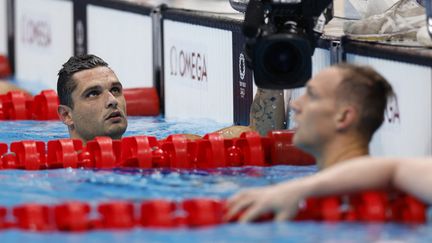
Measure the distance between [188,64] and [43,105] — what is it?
0.91 m

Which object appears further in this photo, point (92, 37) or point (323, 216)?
point (92, 37)

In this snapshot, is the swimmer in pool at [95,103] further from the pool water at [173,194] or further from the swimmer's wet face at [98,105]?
the pool water at [173,194]

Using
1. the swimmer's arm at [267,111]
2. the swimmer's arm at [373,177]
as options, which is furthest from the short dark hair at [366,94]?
the swimmer's arm at [267,111]

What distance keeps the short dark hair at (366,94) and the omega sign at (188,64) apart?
273 centimetres

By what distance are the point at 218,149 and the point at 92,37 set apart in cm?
341

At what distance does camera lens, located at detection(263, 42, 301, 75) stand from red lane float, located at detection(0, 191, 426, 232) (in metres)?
1.04

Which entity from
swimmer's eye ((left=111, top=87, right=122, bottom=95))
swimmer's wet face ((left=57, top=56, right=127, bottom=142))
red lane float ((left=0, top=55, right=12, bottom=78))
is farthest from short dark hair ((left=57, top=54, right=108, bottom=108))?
red lane float ((left=0, top=55, right=12, bottom=78))

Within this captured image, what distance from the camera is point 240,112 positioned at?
609 centimetres

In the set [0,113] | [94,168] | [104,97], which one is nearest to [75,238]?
[94,168]

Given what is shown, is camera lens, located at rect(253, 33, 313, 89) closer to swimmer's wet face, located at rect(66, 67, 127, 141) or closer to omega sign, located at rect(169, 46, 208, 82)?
swimmer's wet face, located at rect(66, 67, 127, 141)

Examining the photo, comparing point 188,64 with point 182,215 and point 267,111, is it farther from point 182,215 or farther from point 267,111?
point 182,215

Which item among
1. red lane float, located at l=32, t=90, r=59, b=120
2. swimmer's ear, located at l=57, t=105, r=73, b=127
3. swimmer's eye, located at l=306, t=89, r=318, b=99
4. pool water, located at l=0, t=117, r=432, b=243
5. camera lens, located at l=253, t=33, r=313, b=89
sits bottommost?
pool water, located at l=0, t=117, r=432, b=243

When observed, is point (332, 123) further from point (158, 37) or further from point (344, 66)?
point (158, 37)

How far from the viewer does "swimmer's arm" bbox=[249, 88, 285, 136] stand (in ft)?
17.0
